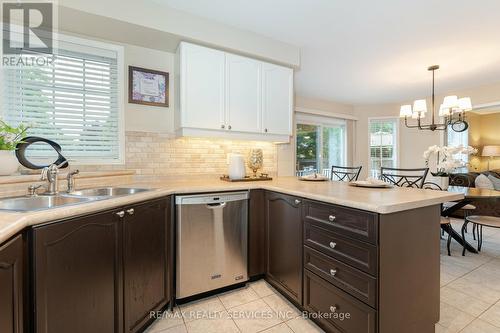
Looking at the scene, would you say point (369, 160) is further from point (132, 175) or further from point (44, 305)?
point (44, 305)

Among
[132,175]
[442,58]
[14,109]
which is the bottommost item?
[132,175]

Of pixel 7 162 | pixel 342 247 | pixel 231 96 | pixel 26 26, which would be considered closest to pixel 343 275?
pixel 342 247

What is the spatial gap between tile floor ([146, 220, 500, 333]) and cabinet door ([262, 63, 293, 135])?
1.65m

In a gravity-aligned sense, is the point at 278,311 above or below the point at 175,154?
below

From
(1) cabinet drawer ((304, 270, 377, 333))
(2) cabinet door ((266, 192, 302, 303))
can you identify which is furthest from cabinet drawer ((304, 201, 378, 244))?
(1) cabinet drawer ((304, 270, 377, 333))

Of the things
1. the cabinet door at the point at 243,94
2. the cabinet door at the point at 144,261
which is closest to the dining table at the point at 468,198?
the cabinet door at the point at 243,94

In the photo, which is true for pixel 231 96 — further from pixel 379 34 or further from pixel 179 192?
pixel 379 34

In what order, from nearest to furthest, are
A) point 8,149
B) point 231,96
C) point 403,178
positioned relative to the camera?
point 8,149 < point 231,96 < point 403,178

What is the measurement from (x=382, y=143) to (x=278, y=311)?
5054mm

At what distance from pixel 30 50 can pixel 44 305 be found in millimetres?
2034

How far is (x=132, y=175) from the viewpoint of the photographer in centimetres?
222

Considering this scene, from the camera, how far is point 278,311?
178cm

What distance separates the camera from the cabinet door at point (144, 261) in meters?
1.38

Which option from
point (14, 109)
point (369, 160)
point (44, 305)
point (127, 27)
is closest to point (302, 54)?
point (127, 27)
